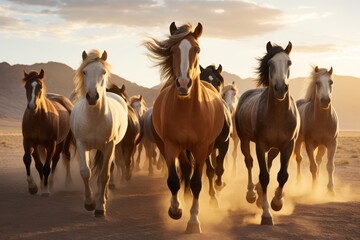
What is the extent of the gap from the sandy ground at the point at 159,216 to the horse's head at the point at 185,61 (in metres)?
2.07

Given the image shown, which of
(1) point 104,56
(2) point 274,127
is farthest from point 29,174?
(2) point 274,127

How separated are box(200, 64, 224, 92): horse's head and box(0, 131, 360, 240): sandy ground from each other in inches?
83.0

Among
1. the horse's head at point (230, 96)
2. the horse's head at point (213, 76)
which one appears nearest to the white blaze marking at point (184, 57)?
the horse's head at point (213, 76)

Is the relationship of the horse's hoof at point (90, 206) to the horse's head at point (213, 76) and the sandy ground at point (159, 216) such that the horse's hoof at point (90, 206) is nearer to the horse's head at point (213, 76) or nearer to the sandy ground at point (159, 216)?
the sandy ground at point (159, 216)

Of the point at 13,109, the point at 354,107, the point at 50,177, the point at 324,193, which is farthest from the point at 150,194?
the point at 354,107

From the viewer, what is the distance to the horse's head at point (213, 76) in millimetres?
10578

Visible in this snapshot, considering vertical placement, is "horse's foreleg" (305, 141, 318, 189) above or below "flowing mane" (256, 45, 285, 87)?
below

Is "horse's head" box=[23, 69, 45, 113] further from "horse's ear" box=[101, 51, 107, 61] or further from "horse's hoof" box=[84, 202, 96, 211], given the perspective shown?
"horse's hoof" box=[84, 202, 96, 211]

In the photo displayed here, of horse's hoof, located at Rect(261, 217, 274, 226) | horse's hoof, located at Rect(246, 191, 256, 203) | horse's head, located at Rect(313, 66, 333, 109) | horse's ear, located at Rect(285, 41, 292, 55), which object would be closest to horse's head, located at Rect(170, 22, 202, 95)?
horse's ear, located at Rect(285, 41, 292, 55)

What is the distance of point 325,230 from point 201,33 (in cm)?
339

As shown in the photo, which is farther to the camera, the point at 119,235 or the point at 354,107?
the point at 354,107

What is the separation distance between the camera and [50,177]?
11.1 meters

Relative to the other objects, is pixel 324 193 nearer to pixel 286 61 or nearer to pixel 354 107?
pixel 286 61

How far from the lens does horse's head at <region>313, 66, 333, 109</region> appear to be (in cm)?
1052
